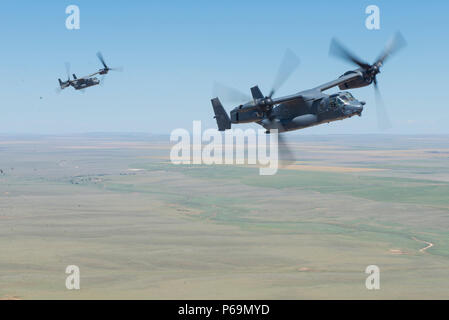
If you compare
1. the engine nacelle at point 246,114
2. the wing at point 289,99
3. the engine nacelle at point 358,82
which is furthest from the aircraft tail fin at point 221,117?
the engine nacelle at point 358,82

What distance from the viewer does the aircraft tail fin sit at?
5980 centimetres

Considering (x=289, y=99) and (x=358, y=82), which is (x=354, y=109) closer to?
(x=358, y=82)

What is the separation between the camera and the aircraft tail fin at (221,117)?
196 feet

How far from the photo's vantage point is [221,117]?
199 feet

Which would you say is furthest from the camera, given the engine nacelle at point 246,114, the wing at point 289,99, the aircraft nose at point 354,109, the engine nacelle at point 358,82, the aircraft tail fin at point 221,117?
the aircraft tail fin at point 221,117

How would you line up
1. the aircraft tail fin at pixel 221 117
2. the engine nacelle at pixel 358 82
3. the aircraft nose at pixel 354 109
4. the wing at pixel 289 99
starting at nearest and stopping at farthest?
the wing at pixel 289 99
the engine nacelle at pixel 358 82
the aircraft nose at pixel 354 109
the aircraft tail fin at pixel 221 117

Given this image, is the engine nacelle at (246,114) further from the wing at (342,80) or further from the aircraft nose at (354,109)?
the aircraft nose at (354,109)

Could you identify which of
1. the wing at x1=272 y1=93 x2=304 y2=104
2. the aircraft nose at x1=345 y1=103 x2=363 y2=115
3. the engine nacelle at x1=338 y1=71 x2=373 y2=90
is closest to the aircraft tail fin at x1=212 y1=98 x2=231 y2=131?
the wing at x1=272 y1=93 x2=304 y2=104

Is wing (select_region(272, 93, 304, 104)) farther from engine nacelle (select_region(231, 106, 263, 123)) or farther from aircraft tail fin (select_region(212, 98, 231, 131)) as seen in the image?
aircraft tail fin (select_region(212, 98, 231, 131))

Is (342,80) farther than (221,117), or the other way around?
(221,117)

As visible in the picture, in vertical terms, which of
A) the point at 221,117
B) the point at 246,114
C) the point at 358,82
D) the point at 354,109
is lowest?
the point at 246,114

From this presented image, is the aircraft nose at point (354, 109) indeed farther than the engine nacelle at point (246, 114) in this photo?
Yes

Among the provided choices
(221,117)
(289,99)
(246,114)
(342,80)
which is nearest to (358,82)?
(342,80)

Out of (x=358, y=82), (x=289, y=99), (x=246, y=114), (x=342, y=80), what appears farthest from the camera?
(x=246, y=114)
